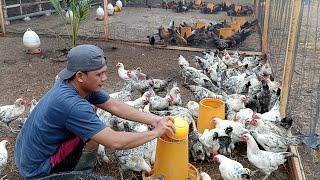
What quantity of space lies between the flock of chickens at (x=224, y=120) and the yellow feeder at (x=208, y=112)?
0.32 feet

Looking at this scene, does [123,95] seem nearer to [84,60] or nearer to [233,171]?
[233,171]

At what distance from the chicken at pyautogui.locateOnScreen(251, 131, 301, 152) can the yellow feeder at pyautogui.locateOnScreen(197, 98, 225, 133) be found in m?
0.60

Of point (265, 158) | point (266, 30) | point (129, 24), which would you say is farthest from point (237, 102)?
point (129, 24)

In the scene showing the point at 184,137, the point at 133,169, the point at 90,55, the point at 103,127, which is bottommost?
the point at 133,169

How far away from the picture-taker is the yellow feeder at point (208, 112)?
4715 millimetres

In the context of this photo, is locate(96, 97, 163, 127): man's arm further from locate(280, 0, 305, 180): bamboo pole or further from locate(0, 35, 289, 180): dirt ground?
locate(280, 0, 305, 180): bamboo pole

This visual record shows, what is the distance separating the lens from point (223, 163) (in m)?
4.07

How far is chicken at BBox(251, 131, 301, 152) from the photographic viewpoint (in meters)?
4.39

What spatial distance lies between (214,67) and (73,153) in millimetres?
4499

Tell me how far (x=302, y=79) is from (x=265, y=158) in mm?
3632

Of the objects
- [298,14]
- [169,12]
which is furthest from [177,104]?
[169,12]

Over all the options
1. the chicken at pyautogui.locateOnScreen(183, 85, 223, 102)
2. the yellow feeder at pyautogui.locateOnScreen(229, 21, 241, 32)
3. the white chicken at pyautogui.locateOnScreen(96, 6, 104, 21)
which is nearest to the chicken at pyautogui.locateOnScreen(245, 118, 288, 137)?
the chicken at pyautogui.locateOnScreen(183, 85, 223, 102)

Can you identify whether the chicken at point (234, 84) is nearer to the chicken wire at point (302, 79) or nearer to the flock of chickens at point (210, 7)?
the chicken wire at point (302, 79)

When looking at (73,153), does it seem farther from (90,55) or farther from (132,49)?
(132,49)
